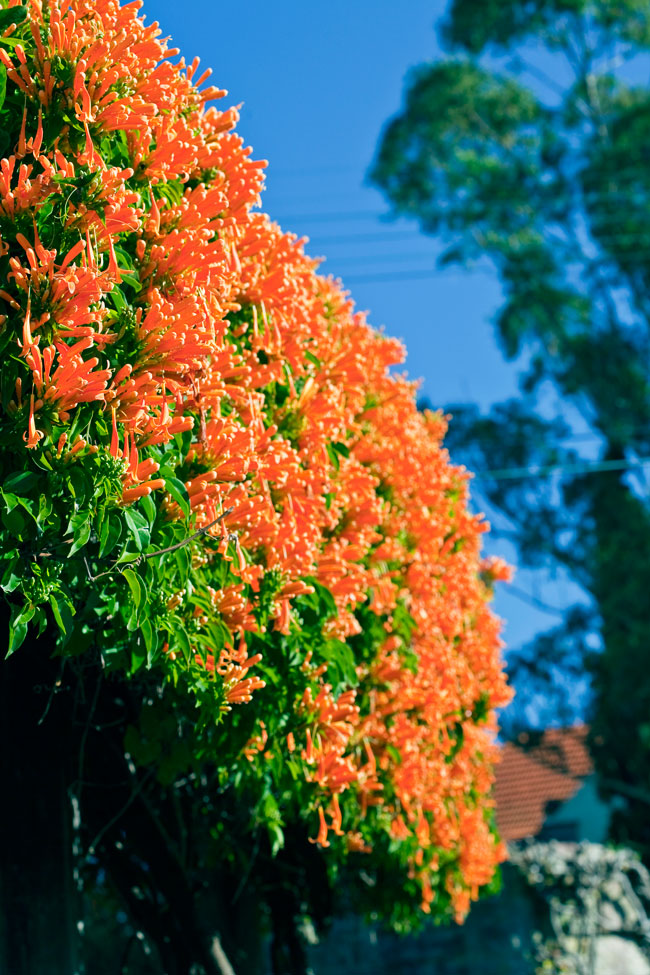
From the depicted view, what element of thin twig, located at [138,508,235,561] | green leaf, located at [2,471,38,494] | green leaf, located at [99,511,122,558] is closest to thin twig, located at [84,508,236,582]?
thin twig, located at [138,508,235,561]

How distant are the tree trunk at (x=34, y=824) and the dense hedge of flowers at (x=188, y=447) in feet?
1.42

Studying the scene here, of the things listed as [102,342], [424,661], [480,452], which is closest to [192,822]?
[424,661]

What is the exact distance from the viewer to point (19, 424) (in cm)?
271

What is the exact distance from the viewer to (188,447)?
129 inches

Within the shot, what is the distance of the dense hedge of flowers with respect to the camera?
2760mm

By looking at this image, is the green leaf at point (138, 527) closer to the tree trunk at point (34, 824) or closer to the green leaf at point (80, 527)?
the green leaf at point (80, 527)

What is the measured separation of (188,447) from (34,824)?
169cm

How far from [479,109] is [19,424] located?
16.5m

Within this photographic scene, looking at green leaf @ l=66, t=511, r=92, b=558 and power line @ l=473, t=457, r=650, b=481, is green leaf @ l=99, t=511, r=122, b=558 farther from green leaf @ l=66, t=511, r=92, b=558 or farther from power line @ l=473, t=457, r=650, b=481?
power line @ l=473, t=457, r=650, b=481

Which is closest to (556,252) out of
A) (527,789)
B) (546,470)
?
(546,470)

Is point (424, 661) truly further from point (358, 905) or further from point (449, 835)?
point (358, 905)

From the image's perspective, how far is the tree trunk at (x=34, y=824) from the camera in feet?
12.7

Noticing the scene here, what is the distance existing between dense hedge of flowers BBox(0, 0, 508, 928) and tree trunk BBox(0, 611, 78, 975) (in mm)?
433

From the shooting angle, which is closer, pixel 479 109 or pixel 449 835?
pixel 449 835
